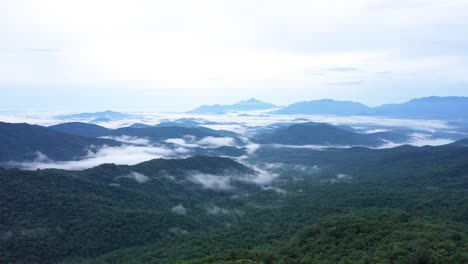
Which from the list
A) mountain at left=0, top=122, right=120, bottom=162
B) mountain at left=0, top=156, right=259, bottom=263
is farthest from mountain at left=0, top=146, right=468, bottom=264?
mountain at left=0, top=122, right=120, bottom=162

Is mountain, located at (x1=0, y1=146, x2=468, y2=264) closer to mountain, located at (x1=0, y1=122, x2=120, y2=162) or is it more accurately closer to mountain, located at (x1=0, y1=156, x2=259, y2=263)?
mountain, located at (x1=0, y1=156, x2=259, y2=263)

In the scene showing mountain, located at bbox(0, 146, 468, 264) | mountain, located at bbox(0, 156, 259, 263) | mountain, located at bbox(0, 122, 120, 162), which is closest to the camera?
mountain, located at bbox(0, 146, 468, 264)

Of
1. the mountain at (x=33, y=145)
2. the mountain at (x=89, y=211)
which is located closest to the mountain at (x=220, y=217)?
the mountain at (x=89, y=211)

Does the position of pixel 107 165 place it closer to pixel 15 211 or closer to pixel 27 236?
pixel 15 211

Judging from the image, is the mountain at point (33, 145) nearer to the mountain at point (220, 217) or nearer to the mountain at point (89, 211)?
the mountain at point (220, 217)

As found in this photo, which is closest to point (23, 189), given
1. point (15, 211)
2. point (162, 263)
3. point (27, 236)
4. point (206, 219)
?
point (15, 211)

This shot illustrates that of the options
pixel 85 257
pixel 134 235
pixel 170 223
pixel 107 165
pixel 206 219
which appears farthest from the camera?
pixel 107 165

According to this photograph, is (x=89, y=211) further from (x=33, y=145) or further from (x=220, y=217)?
(x=33, y=145)

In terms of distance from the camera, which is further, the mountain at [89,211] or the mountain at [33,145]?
the mountain at [33,145]
